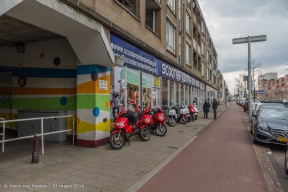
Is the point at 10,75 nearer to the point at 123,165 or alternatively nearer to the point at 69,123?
the point at 69,123

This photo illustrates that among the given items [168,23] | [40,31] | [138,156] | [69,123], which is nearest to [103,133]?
[69,123]

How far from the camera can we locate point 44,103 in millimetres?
7922

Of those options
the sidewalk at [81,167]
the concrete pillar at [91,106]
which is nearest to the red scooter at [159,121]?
the sidewalk at [81,167]

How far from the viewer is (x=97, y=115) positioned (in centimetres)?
693

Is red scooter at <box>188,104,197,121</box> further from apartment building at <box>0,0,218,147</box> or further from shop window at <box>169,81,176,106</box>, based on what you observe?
apartment building at <box>0,0,218,147</box>

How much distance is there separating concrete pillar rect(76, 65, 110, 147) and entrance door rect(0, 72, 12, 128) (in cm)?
371

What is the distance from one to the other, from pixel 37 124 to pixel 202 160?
568cm

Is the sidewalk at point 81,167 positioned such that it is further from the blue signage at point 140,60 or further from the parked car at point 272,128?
the blue signage at point 140,60

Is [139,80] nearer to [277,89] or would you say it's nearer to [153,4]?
[153,4]

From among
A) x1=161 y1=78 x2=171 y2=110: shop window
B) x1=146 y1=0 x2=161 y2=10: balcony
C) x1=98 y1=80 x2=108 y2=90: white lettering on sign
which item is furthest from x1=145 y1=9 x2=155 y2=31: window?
x1=98 y1=80 x2=108 y2=90: white lettering on sign

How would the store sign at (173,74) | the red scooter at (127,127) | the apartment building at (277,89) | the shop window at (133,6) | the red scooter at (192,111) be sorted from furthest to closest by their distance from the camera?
the apartment building at (277,89), the red scooter at (192,111), the store sign at (173,74), the shop window at (133,6), the red scooter at (127,127)

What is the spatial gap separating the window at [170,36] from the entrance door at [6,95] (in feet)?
32.5

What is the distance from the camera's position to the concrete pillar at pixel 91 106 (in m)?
6.90

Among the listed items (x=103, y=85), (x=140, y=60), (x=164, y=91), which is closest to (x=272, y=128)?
(x=103, y=85)
